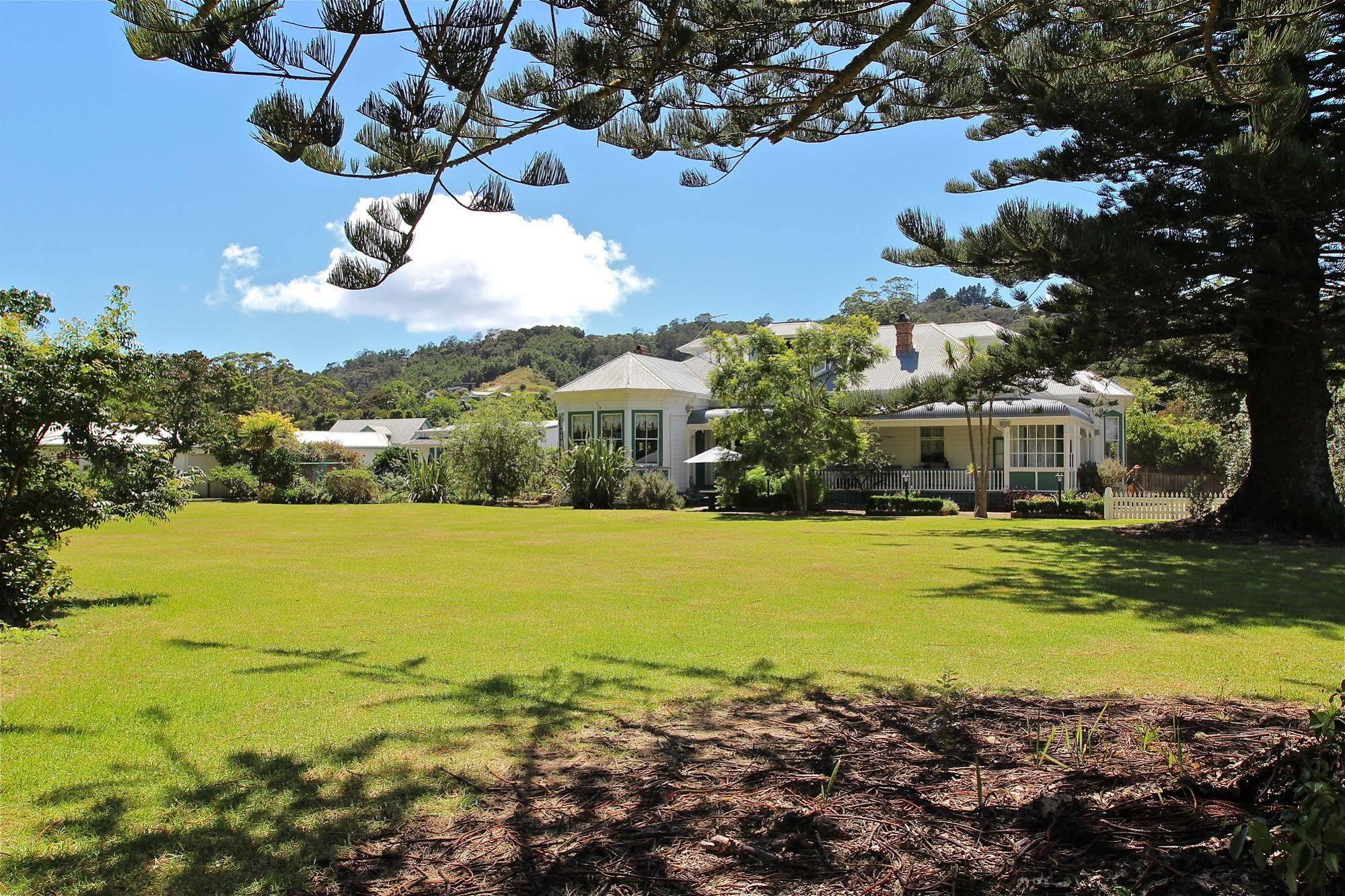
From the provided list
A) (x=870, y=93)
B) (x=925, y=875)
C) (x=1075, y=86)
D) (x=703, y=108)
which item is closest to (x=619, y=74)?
(x=703, y=108)

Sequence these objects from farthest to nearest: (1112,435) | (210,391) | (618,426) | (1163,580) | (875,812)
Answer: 1. (210,391)
2. (1112,435)
3. (618,426)
4. (1163,580)
5. (875,812)

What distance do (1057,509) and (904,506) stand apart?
3.75 metres

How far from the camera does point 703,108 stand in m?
5.16

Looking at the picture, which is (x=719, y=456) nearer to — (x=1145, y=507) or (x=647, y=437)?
(x=647, y=437)

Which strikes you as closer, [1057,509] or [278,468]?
[1057,509]

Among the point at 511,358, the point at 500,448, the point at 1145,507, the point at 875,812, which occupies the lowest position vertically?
the point at 875,812

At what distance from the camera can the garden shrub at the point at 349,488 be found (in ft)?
97.6

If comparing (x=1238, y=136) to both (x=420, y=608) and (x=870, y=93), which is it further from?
(x=420, y=608)

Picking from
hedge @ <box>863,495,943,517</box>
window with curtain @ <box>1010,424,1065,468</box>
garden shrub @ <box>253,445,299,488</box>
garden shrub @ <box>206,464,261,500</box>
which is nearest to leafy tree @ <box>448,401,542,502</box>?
garden shrub @ <box>253,445,299,488</box>

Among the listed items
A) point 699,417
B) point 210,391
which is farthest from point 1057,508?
point 210,391

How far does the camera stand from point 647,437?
28719 mm

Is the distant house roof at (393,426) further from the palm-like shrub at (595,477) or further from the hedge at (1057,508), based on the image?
the hedge at (1057,508)

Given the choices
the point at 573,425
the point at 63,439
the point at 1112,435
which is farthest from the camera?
the point at 1112,435

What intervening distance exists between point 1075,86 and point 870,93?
309cm
